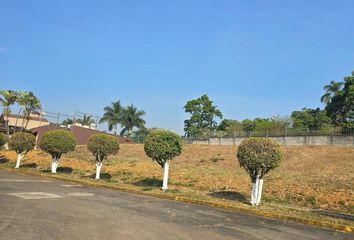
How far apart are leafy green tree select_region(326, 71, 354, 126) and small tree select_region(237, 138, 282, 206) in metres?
50.2

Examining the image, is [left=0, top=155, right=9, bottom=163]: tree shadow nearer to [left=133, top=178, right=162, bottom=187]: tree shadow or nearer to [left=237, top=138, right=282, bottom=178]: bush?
[left=133, top=178, right=162, bottom=187]: tree shadow

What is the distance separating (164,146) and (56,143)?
31.2ft

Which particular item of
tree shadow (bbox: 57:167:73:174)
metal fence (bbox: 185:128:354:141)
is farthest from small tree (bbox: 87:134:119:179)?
metal fence (bbox: 185:128:354:141)

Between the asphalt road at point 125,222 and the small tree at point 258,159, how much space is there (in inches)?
94.7

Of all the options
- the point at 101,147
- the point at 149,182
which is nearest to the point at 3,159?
the point at 101,147

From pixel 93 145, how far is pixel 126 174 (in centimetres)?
389

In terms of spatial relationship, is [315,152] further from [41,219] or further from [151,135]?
[41,219]

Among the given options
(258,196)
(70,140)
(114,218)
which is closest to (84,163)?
(70,140)

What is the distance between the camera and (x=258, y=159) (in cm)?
1400

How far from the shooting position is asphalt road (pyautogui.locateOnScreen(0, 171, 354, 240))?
7602 mm

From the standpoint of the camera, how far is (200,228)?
8867 millimetres

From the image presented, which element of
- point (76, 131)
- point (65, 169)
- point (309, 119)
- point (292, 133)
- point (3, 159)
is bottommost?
point (3, 159)

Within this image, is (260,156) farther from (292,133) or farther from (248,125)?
(248,125)

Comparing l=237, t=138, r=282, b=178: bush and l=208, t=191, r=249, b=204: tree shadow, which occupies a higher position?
l=237, t=138, r=282, b=178: bush
